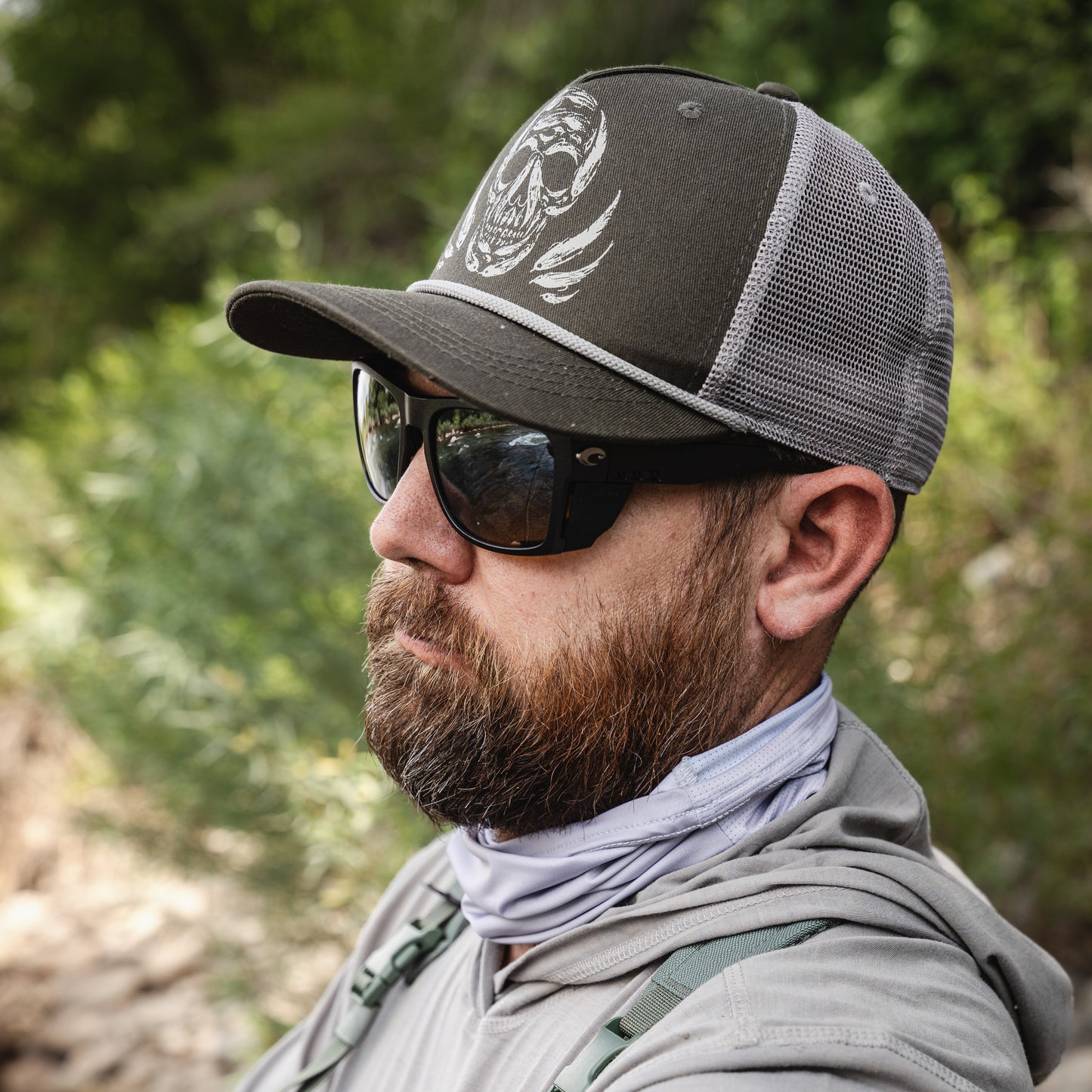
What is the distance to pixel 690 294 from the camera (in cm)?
118

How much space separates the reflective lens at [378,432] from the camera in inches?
56.7

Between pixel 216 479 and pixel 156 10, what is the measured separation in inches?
493

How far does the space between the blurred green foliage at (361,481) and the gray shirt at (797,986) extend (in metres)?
1.24

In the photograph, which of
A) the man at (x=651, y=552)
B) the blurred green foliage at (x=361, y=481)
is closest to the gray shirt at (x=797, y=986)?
the man at (x=651, y=552)

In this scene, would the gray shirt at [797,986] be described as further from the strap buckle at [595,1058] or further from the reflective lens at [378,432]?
the reflective lens at [378,432]

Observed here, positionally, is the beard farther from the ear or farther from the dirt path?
the dirt path

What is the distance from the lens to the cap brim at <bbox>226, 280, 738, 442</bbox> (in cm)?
117

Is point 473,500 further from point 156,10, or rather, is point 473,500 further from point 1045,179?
point 156,10

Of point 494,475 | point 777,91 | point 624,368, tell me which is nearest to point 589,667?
point 494,475

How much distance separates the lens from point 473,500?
1.30 m

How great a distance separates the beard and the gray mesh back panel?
19cm

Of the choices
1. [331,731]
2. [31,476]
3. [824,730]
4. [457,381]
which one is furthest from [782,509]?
[31,476]

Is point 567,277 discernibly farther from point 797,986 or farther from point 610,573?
point 797,986

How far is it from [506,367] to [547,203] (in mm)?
244
